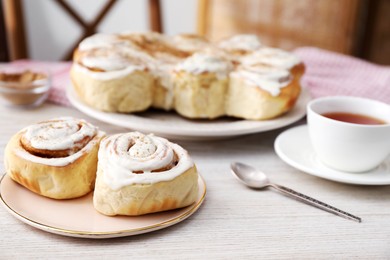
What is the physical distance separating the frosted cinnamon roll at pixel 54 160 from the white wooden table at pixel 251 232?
0.23 ft

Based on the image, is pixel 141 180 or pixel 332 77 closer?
pixel 141 180

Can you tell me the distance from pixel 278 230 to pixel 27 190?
1.41 ft

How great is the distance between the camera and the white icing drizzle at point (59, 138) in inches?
33.0

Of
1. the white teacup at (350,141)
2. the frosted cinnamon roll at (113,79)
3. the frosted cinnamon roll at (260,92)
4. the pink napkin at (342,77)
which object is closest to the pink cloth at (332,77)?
the pink napkin at (342,77)

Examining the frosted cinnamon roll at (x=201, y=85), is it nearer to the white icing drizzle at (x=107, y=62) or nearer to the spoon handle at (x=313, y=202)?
the white icing drizzle at (x=107, y=62)

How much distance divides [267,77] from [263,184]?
318 mm

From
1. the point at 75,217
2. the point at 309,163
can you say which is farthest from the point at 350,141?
the point at 75,217

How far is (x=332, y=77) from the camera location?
1614 mm

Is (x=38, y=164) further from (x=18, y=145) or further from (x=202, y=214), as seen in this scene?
(x=202, y=214)

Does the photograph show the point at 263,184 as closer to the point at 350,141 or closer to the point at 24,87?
the point at 350,141

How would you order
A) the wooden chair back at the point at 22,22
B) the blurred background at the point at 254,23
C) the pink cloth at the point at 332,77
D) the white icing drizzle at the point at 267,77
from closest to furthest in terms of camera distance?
the white icing drizzle at the point at 267,77 → the pink cloth at the point at 332,77 → the wooden chair back at the point at 22,22 → the blurred background at the point at 254,23

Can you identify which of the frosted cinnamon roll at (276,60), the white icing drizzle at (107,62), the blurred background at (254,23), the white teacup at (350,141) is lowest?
the blurred background at (254,23)

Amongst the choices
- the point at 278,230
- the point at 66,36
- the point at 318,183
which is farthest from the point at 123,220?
the point at 66,36

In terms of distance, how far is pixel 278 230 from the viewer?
83 centimetres
